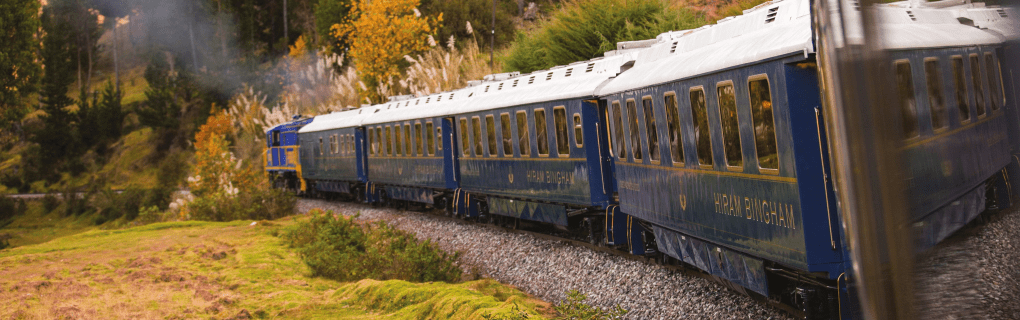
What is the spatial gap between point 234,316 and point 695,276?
4539 millimetres

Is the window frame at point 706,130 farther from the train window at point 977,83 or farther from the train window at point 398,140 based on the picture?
the train window at point 398,140

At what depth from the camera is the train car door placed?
1633 centimetres

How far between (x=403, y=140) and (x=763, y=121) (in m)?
14.4

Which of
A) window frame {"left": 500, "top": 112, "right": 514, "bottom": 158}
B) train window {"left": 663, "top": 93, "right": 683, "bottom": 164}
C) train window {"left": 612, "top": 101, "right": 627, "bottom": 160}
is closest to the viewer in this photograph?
train window {"left": 663, "top": 93, "right": 683, "bottom": 164}

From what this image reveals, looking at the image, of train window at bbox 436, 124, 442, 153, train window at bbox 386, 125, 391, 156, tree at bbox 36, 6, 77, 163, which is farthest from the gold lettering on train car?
tree at bbox 36, 6, 77, 163

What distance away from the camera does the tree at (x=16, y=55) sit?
30969mm

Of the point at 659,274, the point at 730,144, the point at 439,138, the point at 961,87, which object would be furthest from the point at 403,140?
the point at 961,87

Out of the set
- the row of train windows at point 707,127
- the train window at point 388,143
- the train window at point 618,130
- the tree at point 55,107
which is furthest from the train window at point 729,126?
the tree at point 55,107

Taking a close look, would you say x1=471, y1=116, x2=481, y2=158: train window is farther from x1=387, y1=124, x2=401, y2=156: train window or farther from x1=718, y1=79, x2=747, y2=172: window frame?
x1=718, y1=79, x2=747, y2=172: window frame

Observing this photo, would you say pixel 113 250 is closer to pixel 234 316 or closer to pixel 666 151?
pixel 234 316

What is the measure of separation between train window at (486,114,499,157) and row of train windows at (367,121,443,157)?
8.01 feet

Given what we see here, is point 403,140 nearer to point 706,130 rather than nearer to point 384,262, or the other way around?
point 384,262

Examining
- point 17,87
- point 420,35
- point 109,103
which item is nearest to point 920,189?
point 420,35

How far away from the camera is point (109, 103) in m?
65.9
